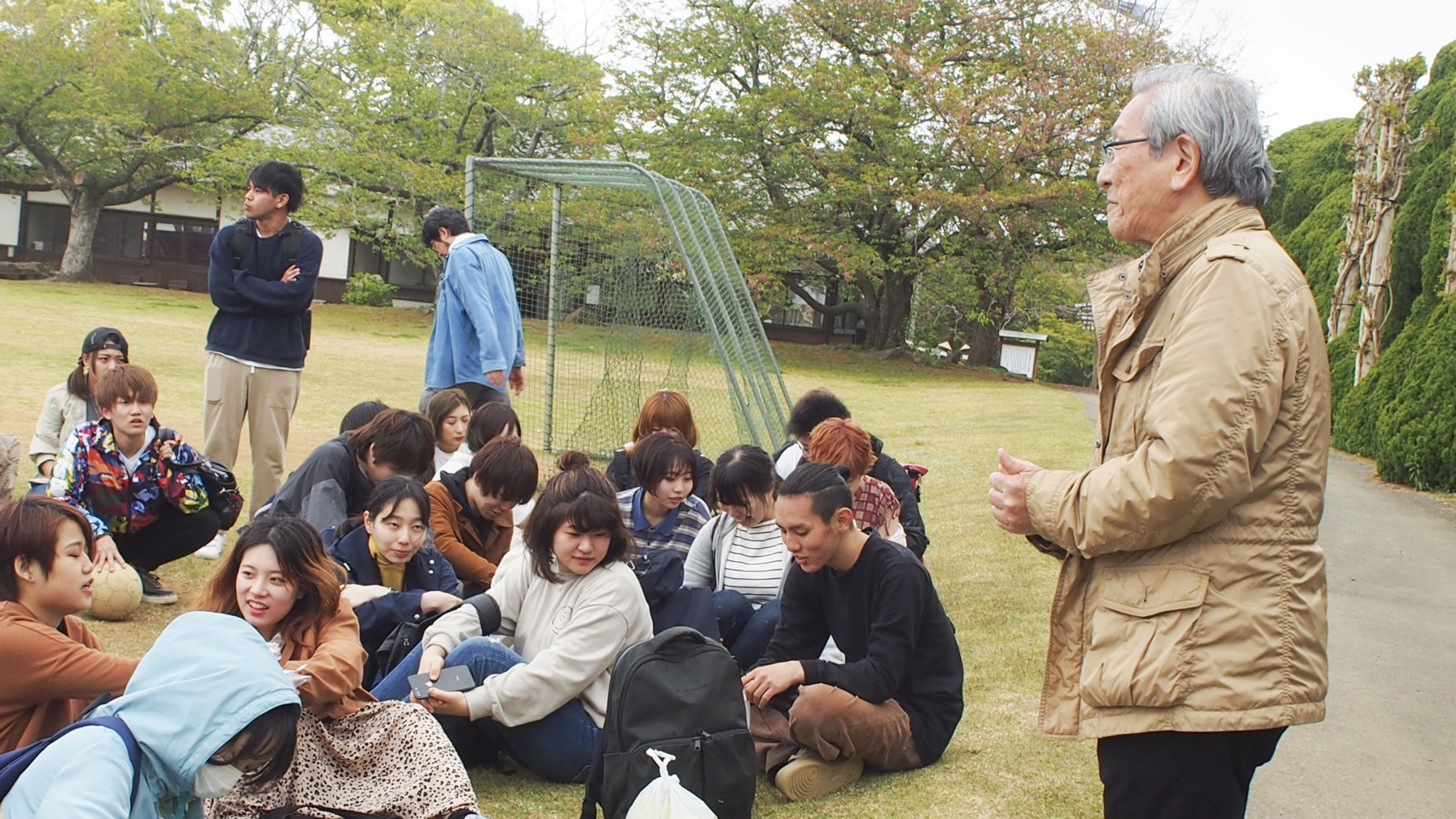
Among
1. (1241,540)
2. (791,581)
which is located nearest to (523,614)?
(791,581)

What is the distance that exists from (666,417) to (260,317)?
2.15m

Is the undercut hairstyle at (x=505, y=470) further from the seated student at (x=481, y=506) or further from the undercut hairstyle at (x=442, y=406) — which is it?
the undercut hairstyle at (x=442, y=406)

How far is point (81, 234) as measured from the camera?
2934 cm

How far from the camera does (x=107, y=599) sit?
466 cm

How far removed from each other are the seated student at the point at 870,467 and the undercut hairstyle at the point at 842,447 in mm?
A: 270

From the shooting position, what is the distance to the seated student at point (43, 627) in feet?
9.33

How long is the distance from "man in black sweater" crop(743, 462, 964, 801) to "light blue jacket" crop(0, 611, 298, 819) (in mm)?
1630

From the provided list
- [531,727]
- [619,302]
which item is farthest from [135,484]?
[619,302]

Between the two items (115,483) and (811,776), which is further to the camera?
(115,483)

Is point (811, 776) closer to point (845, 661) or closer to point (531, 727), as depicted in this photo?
point (845, 661)

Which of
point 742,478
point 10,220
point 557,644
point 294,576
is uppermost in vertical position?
point 10,220

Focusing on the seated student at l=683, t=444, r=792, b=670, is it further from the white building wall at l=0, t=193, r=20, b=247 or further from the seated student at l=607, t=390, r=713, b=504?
the white building wall at l=0, t=193, r=20, b=247

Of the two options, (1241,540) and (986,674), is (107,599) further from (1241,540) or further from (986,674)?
(1241,540)

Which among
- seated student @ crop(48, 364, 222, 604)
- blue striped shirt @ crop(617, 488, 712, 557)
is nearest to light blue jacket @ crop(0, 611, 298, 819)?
blue striped shirt @ crop(617, 488, 712, 557)
